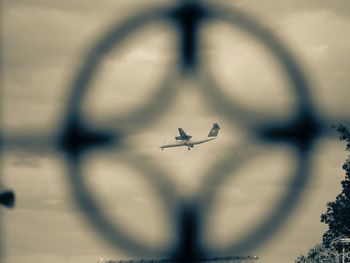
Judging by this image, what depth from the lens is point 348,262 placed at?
169m

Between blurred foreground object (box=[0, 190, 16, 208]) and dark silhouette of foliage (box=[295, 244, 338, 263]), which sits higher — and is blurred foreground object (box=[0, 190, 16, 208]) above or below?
below

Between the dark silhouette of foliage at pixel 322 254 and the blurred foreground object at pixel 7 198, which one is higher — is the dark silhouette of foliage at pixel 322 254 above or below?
above

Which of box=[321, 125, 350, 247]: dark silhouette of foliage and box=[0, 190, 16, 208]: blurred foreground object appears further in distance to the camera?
box=[321, 125, 350, 247]: dark silhouette of foliage

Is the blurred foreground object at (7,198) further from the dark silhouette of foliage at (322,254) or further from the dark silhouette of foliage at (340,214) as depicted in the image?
the dark silhouette of foliage at (322,254)

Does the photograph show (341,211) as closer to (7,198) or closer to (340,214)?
(340,214)

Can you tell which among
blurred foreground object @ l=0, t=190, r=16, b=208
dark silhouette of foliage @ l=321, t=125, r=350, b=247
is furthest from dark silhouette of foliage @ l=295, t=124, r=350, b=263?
blurred foreground object @ l=0, t=190, r=16, b=208

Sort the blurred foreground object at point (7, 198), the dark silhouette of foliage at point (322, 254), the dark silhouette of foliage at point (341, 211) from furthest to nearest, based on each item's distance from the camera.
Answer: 1. the dark silhouette of foliage at point (322, 254)
2. the dark silhouette of foliage at point (341, 211)
3. the blurred foreground object at point (7, 198)

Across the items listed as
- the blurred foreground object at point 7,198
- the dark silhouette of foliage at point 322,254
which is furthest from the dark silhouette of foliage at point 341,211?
the blurred foreground object at point 7,198

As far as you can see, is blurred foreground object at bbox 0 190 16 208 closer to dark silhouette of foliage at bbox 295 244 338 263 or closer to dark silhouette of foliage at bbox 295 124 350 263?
dark silhouette of foliage at bbox 295 124 350 263

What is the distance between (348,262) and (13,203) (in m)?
145

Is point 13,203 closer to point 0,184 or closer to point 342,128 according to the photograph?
point 0,184

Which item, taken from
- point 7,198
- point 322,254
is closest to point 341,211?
point 322,254

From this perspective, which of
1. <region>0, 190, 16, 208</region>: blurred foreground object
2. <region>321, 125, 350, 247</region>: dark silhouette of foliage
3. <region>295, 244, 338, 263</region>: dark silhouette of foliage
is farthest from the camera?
<region>295, 244, 338, 263</region>: dark silhouette of foliage

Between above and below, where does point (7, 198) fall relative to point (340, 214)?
→ below
